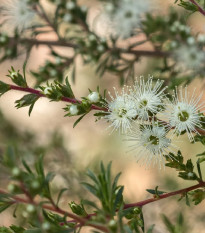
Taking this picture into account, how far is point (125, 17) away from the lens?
2521 millimetres

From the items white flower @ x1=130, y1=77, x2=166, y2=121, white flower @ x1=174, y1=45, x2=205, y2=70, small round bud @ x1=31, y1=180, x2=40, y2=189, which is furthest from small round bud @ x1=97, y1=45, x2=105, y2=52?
small round bud @ x1=31, y1=180, x2=40, y2=189

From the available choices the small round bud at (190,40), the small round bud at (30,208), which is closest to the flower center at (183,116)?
the small round bud at (30,208)

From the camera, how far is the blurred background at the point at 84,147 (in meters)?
2.76

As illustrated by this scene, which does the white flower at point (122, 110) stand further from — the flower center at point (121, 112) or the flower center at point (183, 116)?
the flower center at point (183, 116)

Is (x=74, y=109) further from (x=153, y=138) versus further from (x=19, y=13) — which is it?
(x=19, y=13)

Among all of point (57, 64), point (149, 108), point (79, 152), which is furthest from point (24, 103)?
point (79, 152)

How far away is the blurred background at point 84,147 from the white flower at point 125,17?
0.14 metres

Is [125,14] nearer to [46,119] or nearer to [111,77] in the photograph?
[111,77]

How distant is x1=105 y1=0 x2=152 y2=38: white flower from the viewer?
2.50 m

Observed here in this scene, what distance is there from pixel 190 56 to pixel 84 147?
1.64 metres

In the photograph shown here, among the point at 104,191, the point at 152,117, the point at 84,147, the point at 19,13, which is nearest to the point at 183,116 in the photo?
the point at 152,117

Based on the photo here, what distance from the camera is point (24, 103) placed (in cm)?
130

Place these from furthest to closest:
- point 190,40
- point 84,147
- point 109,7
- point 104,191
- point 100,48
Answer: point 84,147, point 109,7, point 100,48, point 190,40, point 104,191

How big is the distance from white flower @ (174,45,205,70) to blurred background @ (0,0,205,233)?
0.21m
